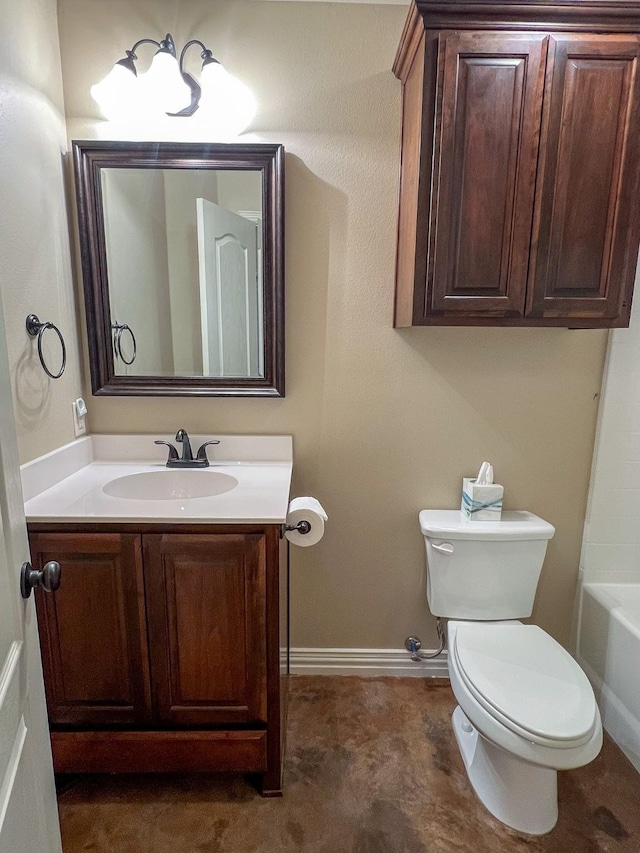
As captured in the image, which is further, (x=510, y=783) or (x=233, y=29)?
(x=233, y=29)

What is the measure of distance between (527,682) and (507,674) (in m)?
0.05

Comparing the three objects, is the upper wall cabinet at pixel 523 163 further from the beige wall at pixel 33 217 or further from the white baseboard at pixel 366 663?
the white baseboard at pixel 366 663

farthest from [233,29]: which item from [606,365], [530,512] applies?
[530,512]

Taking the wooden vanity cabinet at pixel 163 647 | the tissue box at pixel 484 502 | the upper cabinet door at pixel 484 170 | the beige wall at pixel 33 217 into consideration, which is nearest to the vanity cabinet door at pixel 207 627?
the wooden vanity cabinet at pixel 163 647

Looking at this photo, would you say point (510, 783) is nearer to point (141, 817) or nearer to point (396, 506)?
point (396, 506)

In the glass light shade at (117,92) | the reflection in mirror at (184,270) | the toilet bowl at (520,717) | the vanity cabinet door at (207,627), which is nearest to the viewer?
the toilet bowl at (520,717)

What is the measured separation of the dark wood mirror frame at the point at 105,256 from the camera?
161cm

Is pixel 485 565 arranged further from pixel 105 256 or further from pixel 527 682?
pixel 105 256

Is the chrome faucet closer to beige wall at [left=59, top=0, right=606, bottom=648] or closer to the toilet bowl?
beige wall at [left=59, top=0, right=606, bottom=648]

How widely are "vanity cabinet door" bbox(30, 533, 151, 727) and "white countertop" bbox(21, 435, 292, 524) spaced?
8 cm

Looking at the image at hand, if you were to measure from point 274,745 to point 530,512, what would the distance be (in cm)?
119

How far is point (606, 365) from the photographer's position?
1.75 metres

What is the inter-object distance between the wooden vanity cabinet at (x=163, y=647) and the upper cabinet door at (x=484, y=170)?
2.94ft

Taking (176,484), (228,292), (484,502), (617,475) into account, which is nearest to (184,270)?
(228,292)
